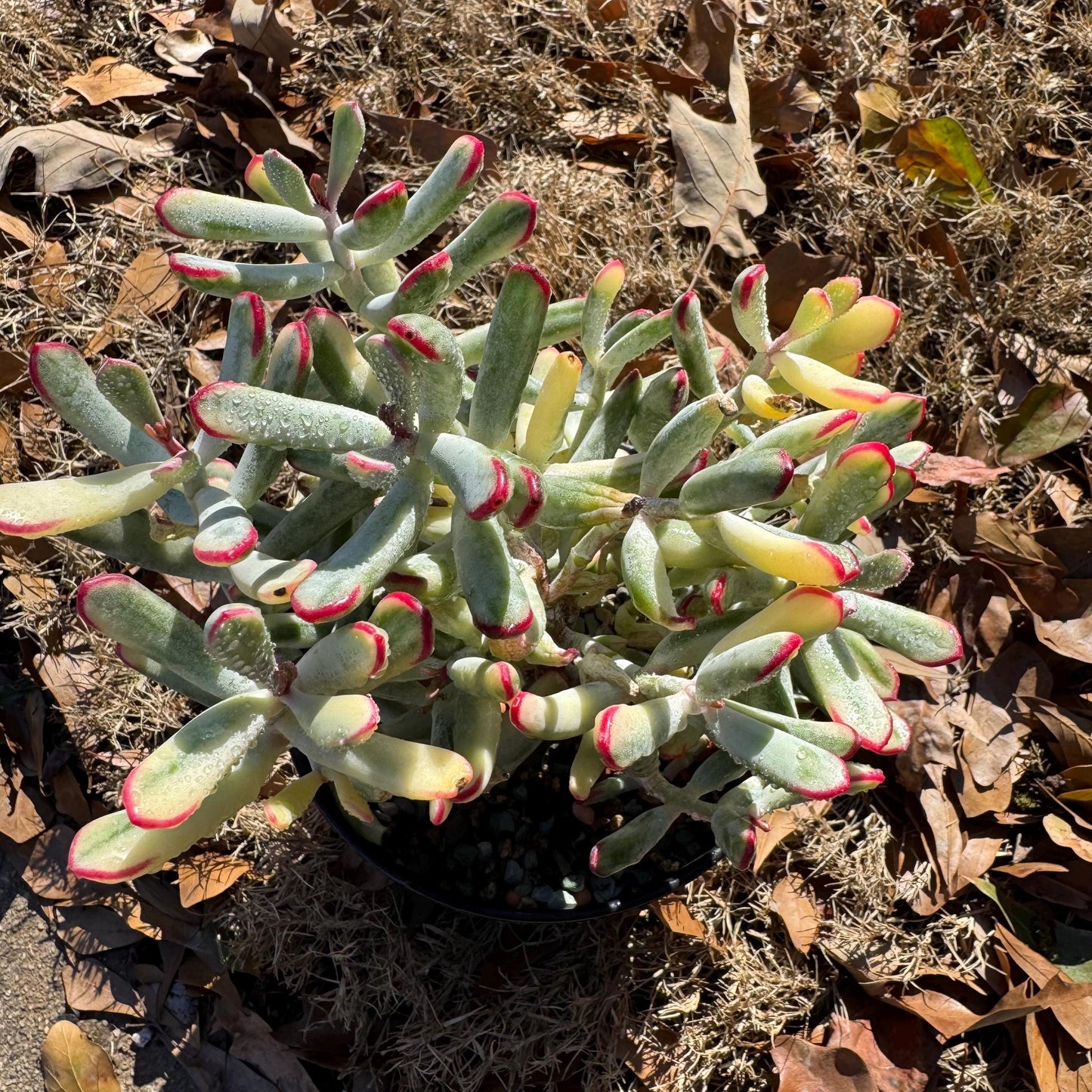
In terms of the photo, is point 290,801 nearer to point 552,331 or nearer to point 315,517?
point 315,517

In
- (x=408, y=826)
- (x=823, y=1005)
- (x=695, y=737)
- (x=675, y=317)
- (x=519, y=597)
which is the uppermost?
(x=675, y=317)

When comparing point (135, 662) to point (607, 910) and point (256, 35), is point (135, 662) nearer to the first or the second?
point (607, 910)

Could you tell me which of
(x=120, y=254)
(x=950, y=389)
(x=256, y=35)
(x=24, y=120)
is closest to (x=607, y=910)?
(x=950, y=389)

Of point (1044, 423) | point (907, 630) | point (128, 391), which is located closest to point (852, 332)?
point (907, 630)

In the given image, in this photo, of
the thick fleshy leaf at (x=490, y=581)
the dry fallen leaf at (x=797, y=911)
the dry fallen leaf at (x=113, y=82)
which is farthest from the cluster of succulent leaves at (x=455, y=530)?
the dry fallen leaf at (x=113, y=82)

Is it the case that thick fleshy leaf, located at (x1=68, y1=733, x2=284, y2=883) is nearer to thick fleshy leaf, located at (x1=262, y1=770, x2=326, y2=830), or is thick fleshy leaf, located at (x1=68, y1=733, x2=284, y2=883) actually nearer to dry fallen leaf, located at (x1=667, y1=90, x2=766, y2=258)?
thick fleshy leaf, located at (x1=262, y1=770, x2=326, y2=830)

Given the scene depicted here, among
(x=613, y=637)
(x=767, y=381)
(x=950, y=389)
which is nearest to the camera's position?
(x=767, y=381)
